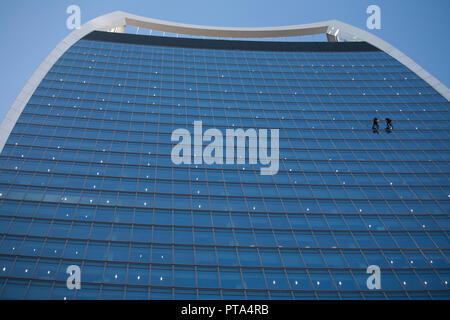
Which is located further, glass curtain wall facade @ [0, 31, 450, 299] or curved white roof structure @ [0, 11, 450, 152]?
curved white roof structure @ [0, 11, 450, 152]

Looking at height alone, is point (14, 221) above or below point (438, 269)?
above

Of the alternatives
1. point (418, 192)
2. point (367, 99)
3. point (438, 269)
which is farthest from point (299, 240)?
point (367, 99)

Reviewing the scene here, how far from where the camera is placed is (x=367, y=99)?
5741cm

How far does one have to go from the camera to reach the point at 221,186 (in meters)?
42.2

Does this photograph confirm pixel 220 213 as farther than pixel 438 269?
Yes

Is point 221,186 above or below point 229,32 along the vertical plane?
below

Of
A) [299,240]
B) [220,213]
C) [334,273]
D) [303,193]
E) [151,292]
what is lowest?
[151,292]

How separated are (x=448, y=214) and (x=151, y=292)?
2770 cm

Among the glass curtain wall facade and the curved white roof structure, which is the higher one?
the curved white roof structure

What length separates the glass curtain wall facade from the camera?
107ft

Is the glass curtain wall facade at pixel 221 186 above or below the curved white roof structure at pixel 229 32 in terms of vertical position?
below

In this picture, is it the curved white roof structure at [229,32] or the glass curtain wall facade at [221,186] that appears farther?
the curved white roof structure at [229,32]

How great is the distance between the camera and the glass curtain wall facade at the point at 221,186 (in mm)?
32656
